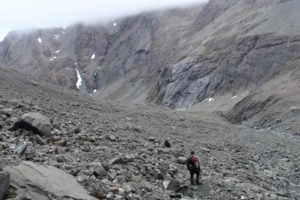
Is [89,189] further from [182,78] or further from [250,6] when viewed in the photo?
[250,6]

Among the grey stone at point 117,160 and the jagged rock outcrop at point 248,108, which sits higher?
the jagged rock outcrop at point 248,108

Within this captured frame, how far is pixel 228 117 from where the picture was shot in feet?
294

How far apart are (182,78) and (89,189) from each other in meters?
130

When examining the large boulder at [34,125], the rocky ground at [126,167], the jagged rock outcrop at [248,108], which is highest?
the jagged rock outcrop at [248,108]

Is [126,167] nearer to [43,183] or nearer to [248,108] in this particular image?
[43,183]

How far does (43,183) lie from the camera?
1235cm

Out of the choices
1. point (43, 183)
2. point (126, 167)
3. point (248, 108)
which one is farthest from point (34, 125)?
point (248, 108)

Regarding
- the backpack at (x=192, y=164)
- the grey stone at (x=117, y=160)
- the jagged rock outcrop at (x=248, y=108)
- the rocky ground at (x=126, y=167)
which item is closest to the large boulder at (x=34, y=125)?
the rocky ground at (x=126, y=167)

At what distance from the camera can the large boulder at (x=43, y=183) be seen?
11.9 metres

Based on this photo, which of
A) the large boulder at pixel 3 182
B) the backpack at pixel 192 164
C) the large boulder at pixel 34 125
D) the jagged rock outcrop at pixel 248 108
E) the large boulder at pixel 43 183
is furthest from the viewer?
the jagged rock outcrop at pixel 248 108

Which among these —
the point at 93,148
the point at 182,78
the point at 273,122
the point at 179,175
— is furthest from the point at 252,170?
the point at 182,78

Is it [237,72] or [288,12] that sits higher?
[288,12]

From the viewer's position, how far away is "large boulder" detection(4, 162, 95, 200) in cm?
1190

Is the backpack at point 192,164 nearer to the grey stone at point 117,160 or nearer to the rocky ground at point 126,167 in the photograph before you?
the rocky ground at point 126,167
